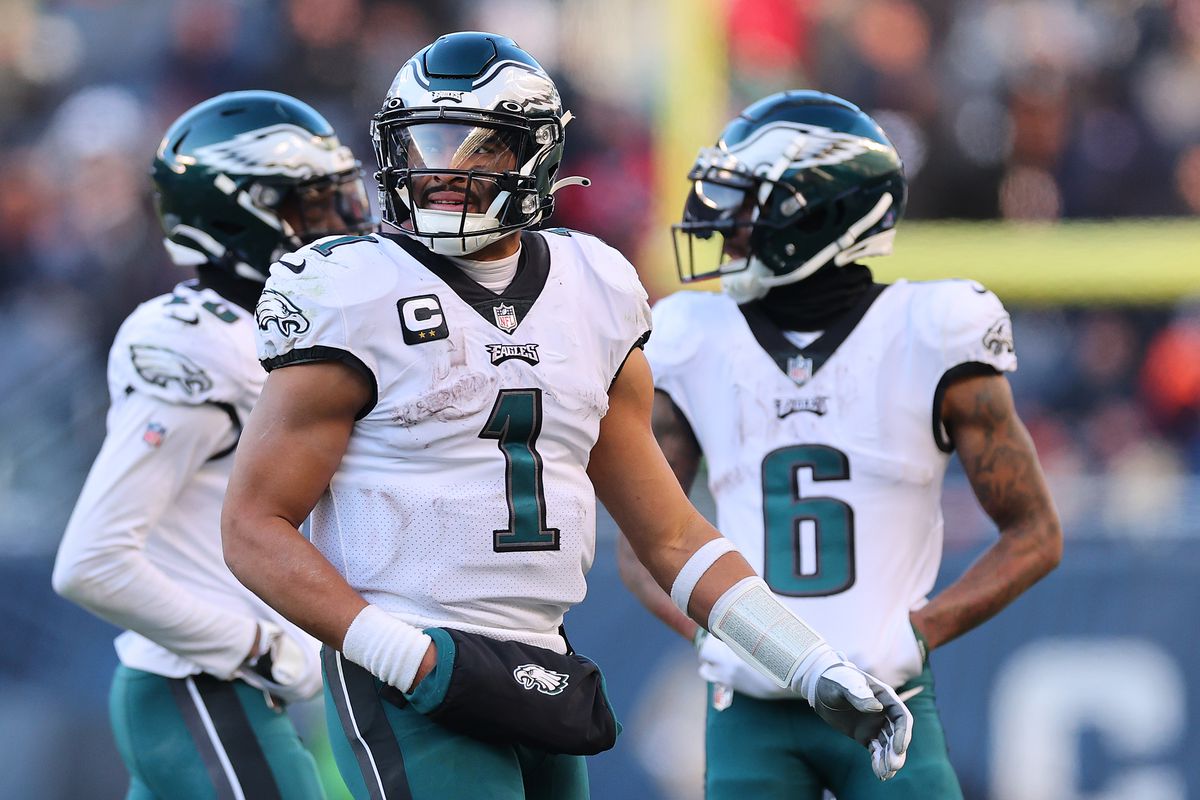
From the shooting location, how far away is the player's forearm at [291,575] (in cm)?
271

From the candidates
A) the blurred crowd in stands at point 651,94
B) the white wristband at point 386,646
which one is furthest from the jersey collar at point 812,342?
the blurred crowd in stands at point 651,94

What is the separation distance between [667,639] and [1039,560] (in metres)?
2.48

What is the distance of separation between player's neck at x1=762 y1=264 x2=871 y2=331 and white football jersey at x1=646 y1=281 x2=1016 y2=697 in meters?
0.04

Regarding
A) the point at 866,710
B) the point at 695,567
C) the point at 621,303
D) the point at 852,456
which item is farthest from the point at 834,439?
the point at 866,710

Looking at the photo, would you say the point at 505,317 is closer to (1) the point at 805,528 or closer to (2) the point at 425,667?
(2) the point at 425,667

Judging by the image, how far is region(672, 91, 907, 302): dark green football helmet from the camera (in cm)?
391

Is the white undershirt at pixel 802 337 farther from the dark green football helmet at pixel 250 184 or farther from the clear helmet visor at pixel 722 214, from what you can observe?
the dark green football helmet at pixel 250 184

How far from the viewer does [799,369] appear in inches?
149

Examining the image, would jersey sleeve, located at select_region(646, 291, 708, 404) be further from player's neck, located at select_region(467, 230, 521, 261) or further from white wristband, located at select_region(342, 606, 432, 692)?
white wristband, located at select_region(342, 606, 432, 692)

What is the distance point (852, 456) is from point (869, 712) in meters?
0.93

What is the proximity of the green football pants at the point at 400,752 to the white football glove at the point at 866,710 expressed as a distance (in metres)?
0.52

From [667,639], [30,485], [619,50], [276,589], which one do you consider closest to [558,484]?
[276,589]

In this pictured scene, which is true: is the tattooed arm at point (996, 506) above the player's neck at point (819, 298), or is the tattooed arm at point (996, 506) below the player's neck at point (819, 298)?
below

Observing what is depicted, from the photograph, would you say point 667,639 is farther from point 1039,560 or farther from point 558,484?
point 558,484
